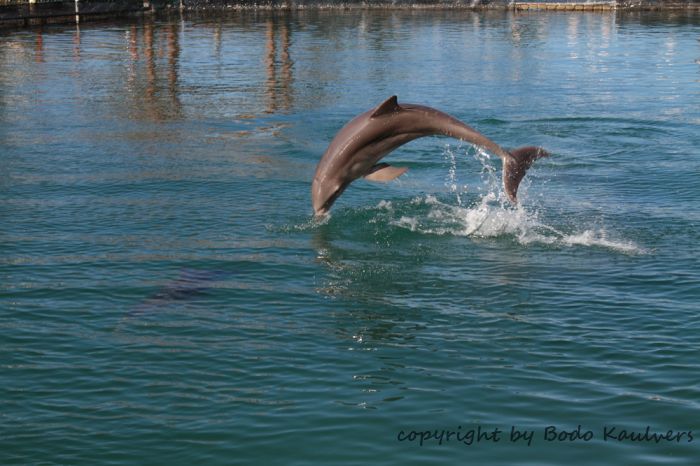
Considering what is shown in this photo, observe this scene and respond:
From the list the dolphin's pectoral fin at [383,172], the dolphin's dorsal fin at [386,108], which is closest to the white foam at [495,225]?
the dolphin's pectoral fin at [383,172]

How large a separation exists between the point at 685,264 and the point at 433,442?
773cm

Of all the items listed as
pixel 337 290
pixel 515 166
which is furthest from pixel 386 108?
pixel 337 290

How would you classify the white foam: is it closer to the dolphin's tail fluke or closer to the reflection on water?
the dolphin's tail fluke

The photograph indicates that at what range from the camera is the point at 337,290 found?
53.6 ft

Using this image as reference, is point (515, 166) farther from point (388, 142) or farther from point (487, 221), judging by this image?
point (487, 221)

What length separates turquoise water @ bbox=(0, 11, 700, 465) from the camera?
1158 centimetres

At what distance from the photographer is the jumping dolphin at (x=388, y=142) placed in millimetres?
17047

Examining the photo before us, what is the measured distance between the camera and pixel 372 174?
18.1 meters

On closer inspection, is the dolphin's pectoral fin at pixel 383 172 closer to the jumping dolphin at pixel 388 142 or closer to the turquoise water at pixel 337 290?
the jumping dolphin at pixel 388 142

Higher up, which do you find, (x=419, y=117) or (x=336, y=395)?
(x=419, y=117)

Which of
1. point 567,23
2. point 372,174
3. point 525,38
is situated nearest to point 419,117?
point 372,174

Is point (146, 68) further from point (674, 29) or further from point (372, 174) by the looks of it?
point (674, 29)

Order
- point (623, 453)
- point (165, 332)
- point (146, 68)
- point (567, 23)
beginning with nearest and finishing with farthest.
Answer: point (623, 453)
point (165, 332)
point (146, 68)
point (567, 23)

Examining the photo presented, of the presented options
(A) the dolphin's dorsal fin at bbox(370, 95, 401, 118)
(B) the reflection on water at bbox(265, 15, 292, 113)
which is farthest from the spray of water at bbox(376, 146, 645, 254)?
(B) the reflection on water at bbox(265, 15, 292, 113)
